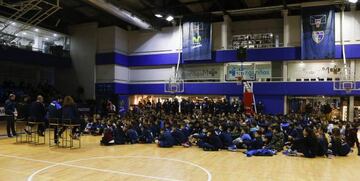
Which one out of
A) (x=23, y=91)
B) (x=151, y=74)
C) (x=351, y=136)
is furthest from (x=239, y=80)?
(x=23, y=91)

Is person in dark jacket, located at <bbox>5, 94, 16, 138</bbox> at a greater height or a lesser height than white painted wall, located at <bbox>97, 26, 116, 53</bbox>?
lesser

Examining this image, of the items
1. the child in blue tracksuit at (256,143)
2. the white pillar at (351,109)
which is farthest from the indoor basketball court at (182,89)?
the white pillar at (351,109)

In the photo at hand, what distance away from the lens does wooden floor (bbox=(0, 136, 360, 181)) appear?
742 cm

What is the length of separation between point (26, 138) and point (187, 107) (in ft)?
41.3

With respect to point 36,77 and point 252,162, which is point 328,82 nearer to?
point 252,162

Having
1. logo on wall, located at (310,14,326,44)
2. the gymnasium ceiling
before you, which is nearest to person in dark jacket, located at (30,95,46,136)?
the gymnasium ceiling

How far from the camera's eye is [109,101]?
24625 mm

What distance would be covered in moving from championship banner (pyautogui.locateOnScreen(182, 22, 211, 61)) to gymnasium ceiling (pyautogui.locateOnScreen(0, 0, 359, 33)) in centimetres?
88

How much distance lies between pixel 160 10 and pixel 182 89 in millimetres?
6618

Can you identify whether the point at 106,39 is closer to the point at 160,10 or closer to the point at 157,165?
the point at 160,10

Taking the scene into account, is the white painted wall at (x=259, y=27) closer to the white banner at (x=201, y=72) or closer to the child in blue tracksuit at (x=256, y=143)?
the white banner at (x=201, y=72)

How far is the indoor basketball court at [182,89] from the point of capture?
965 centimetres

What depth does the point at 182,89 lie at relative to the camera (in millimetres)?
24875

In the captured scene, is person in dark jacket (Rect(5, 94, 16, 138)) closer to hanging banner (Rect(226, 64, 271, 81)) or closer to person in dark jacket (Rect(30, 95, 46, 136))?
person in dark jacket (Rect(30, 95, 46, 136))
